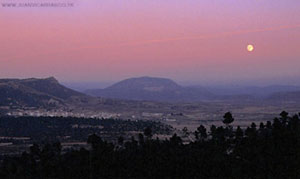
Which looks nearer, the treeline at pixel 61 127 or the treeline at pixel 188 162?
the treeline at pixel 188 162

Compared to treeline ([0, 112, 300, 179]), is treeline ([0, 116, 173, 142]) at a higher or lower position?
higher

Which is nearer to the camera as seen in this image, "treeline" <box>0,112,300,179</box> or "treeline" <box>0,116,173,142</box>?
"treeline" <box>0,112,300,179</box>

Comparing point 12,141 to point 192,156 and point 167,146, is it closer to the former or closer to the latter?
point 167,146

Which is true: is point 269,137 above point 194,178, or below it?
above

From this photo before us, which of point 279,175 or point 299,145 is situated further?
point 299,145

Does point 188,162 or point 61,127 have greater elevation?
point 61,127

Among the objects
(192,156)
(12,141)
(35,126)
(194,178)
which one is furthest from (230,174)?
(35,126)

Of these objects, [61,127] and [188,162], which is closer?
[188,162]

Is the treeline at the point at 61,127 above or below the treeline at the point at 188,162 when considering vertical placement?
A: above
